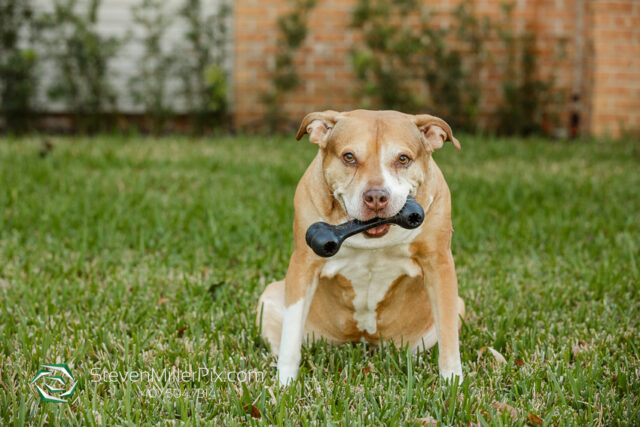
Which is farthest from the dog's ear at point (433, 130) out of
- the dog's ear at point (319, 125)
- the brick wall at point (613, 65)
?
the brick wall at point (613, 65)

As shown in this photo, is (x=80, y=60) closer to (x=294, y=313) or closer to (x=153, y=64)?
(x=153, y=64)

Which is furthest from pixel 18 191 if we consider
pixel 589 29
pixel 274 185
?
pixel 589 29

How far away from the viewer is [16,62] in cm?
842

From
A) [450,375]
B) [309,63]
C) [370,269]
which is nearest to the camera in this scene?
[450,375]

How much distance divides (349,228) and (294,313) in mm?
422

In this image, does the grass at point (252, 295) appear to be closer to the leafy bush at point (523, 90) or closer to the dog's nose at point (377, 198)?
the dog's nose at point (377, 198)

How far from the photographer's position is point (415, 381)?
103 inches

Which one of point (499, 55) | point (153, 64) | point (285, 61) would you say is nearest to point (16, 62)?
point (153, 64)

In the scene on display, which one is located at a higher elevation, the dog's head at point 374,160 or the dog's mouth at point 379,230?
the dog's head at point 374,160

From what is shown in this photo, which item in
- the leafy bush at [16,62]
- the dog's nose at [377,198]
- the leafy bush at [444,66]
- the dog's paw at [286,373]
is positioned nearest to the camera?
the dog's nose at [377,198]

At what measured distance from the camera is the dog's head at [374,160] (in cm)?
237

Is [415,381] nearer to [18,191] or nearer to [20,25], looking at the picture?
[18,191]

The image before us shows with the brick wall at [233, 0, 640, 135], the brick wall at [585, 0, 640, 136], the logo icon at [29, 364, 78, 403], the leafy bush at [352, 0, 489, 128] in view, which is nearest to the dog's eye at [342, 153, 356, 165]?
the logo icon at [29, 364, 78, 403]

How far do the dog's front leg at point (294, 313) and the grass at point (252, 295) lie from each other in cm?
7
